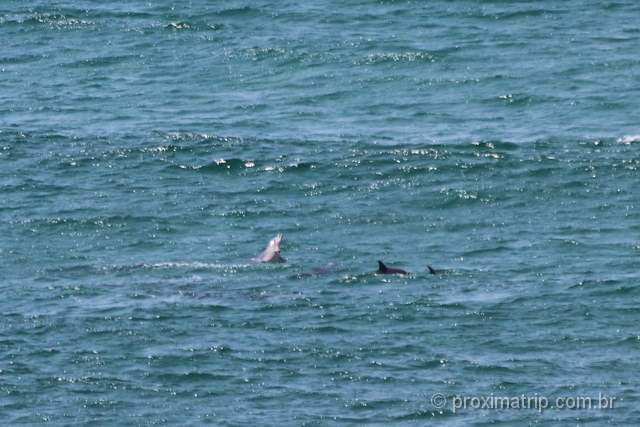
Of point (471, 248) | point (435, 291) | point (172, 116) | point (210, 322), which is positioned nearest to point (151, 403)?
point (210, 322)

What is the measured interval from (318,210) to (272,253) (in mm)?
5231

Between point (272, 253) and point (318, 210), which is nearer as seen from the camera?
point (272, 253)

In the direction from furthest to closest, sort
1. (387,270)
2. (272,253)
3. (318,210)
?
(318,210) → (272,253) → (387,270)

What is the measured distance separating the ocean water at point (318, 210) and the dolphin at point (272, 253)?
48cm

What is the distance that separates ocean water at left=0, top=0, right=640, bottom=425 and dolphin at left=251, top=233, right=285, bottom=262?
0.48 meters

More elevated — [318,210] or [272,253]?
[272,253]

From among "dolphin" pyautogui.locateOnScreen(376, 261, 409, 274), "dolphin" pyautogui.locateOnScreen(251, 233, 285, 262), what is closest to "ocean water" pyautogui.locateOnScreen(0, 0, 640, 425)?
"dolphin" pyautogui.locateOnScreen(376, 261, 409, 274)

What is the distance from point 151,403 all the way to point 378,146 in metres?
21.9

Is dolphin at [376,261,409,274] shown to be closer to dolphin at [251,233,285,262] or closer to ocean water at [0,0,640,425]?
ocean water at [0,0,640,425]

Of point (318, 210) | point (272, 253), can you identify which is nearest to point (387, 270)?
point (272, 253)

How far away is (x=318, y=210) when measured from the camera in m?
49.5

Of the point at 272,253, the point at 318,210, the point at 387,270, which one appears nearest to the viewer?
the point at 387,270

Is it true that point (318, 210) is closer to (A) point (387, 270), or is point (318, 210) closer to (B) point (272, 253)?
(B) point (272, 253)

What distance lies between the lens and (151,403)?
35.1 metres
